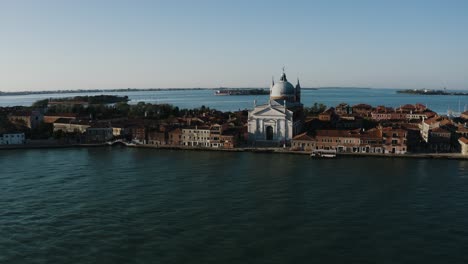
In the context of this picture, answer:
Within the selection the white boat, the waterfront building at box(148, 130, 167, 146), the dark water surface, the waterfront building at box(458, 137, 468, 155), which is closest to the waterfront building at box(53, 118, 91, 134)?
the waterfront building at box(148, 130, 167, 146)

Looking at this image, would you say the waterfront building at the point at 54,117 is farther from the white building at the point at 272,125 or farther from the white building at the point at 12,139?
the white building at the point at 272,125

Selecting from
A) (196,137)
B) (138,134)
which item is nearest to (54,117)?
(138,134)

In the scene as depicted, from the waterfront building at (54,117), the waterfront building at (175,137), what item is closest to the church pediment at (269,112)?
the waterfront building at (175,137)

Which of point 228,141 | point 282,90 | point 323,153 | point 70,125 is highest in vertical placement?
point 282,90

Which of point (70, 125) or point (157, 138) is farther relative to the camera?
point (70, 125)

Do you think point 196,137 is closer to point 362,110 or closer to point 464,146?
point 464,146
